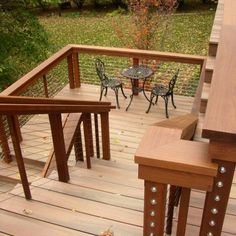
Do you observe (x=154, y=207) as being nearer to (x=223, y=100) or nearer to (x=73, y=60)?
(x=223, y=100)

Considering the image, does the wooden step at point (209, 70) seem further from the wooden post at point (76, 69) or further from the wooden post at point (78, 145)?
the wooden post at point (76, 69)

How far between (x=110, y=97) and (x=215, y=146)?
4.72 m

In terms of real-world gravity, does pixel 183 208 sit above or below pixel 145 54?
above

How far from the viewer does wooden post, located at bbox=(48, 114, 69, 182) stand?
8.00ft

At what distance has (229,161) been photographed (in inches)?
40.5

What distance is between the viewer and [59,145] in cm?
254

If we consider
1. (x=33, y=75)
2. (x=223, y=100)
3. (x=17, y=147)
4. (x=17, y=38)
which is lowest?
(x=17, y=38)

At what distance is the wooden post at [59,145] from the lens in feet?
8.00

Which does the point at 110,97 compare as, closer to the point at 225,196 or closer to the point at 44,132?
the point at 44,132

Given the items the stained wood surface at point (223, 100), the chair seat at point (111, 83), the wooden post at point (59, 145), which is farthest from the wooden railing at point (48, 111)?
the chair seat at point (111, 83)

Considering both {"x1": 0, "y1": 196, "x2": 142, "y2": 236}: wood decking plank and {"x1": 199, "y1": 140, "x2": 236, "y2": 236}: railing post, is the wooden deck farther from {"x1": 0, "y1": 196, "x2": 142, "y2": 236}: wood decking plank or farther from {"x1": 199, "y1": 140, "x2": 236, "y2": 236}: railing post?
{"x1": 199, "y1": 140, "x2": 236, "y2": 236}: railing post

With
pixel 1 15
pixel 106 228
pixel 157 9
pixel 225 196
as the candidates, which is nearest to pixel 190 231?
pixel 106 228

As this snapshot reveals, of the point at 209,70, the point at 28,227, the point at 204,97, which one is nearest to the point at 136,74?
the point at 209,70

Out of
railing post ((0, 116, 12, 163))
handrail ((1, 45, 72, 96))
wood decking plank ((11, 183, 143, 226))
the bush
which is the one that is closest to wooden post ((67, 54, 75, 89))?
handrail ((1, 45, 72, 96))
